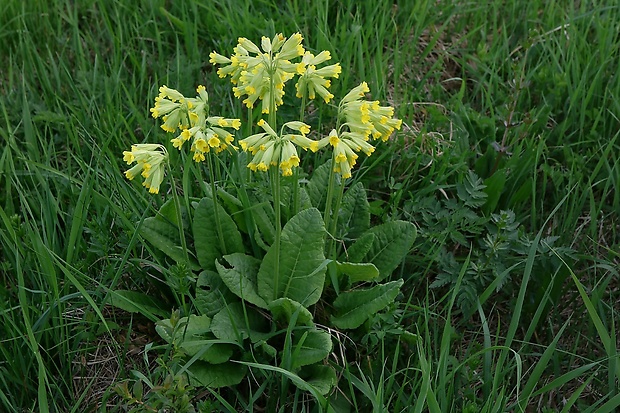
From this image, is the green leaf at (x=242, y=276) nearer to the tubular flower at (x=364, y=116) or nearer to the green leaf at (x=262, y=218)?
the green leaf at (x=262, y=218)

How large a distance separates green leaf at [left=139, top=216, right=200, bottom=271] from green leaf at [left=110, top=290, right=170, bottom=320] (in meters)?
0.17

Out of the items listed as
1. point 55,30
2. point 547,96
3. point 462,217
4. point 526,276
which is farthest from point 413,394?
point 55,30

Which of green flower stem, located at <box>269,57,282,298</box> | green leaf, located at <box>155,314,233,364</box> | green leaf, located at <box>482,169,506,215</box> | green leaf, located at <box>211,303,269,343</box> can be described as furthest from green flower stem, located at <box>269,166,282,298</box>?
green leaf, located at <box>482,169,506,215</box>

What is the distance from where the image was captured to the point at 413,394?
2162mm

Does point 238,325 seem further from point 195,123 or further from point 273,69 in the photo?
point 273,69

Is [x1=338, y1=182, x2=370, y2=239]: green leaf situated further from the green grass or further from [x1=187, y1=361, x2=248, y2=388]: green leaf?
[x1=187, y1=361, x2=248, y2=388]: green leaf

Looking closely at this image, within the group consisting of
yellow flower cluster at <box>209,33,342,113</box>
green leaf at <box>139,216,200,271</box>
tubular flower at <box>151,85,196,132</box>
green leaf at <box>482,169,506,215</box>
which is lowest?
green leaf at <box>482,169,506,215</box>

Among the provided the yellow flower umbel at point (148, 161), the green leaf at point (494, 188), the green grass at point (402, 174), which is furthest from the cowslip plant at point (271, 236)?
the green leaf at point (494, 188)

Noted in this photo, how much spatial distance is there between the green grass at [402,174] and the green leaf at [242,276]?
0.30 meters

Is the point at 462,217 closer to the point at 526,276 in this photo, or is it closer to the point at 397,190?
the point at 397,190

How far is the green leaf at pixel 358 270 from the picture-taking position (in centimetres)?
234

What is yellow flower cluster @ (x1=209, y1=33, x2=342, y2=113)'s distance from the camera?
2.09 metres

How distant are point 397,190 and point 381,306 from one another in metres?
0.75

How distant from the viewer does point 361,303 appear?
238 cm
